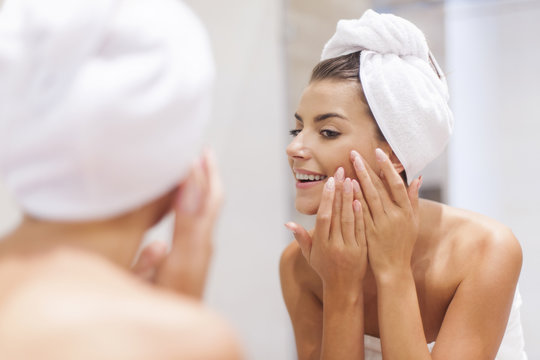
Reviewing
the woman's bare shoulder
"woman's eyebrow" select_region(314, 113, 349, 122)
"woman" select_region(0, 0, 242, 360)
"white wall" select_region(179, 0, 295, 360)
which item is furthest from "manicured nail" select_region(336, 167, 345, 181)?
"white wall" select_region(179, 0, 295, 360)

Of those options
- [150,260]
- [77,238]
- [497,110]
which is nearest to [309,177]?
[150,260]

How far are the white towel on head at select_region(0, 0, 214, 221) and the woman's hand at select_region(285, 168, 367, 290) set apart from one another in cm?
59

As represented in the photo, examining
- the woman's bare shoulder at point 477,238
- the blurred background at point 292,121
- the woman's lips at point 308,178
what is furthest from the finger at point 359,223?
the blurred background at point 292,121

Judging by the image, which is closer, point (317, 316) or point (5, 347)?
point (5, 347)

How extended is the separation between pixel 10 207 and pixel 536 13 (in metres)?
2.09

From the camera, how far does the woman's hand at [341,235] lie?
3.95 ft

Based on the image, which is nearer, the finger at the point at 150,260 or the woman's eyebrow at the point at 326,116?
the finger at the point at 150,260

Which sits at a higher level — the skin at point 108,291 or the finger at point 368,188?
the skin at point 108,291

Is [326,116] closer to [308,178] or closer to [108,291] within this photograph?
[308,178]

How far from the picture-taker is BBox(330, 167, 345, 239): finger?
3.98ft

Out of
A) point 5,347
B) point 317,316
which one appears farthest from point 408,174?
point 5,347

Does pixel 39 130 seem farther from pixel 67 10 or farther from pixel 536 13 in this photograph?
pixel 536 13

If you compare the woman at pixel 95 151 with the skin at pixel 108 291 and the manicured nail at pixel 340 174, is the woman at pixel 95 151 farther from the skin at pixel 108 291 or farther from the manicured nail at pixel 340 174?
the manicured nail at pixel 340 174

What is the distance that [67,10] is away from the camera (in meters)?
0.63
